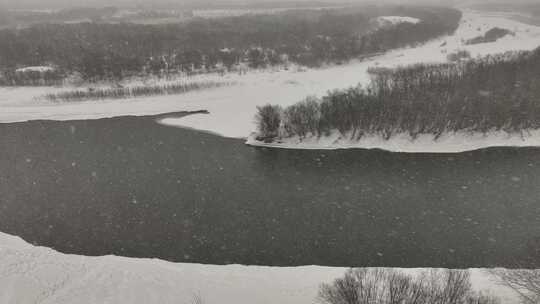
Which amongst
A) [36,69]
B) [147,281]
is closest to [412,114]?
[147,281]

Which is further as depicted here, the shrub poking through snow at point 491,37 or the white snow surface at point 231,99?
the shrub poking through snow at point 491,37

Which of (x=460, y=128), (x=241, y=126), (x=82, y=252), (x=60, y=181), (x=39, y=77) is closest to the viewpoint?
(x=82, y=252)

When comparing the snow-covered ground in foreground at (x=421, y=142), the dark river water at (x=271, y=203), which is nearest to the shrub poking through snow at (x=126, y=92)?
the dark river water at (x=271, y=203)

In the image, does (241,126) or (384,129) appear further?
(241,126)

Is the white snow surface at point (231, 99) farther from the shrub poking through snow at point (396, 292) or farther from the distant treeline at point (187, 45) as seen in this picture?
the shrub poking through snow at point (396, 292)

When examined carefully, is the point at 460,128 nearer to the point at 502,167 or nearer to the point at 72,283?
the point at 502,167

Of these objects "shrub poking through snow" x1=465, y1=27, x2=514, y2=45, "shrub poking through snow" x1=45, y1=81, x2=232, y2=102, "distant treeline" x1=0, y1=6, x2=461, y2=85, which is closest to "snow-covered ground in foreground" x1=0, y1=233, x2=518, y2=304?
"shrub poking through snow" x1=45, y1=81, x2=232, y2=102

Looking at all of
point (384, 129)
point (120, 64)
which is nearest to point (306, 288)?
point (384, 129)

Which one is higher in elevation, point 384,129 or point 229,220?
point 384,129
